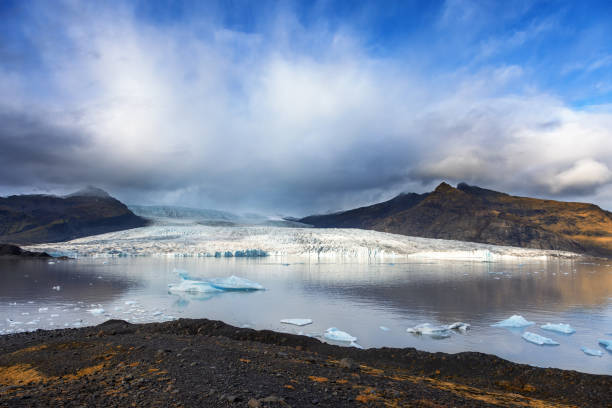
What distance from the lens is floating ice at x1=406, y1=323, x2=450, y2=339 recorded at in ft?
37.2

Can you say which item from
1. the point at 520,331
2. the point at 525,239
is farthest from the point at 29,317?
the point at 525,239

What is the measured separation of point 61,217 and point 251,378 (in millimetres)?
168575

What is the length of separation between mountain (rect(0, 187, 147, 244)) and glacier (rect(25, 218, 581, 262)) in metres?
56.4

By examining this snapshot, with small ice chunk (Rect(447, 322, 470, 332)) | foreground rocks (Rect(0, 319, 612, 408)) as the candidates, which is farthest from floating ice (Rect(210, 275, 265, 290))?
foreground rocks (Rect(0, 319, 612, 408))

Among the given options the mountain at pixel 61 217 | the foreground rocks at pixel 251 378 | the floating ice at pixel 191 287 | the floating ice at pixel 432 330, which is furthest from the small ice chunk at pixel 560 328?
the mountain at pixel 61 217

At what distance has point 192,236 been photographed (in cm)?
5856

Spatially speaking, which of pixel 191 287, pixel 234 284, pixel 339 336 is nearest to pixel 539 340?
pixel 339 336

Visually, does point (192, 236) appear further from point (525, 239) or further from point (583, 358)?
point (525, 239)

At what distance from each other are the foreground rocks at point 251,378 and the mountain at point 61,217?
372 feet

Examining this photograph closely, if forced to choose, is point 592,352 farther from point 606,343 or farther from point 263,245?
point 263,245

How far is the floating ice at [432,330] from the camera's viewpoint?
11.3 meters

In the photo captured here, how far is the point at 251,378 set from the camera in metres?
5.07

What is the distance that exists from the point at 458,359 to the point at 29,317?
44.8ft

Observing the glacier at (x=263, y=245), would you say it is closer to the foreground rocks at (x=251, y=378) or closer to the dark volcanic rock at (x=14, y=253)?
the dark volcanic rock at (x=14, y=253)
